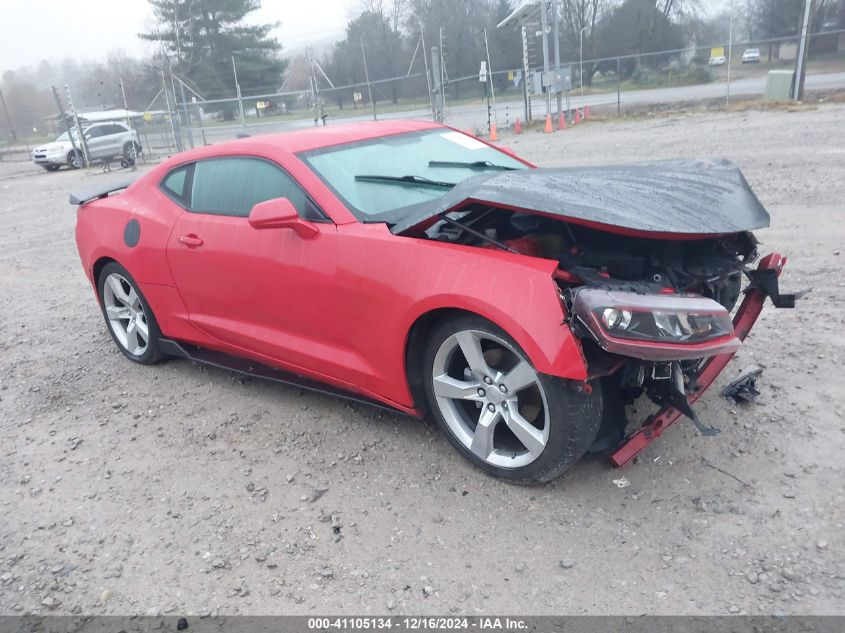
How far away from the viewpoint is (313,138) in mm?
3926

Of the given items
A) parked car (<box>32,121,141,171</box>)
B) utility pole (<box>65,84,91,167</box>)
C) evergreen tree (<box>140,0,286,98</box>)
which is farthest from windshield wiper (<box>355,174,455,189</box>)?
evergreen tree (<box>140,0,286,98</box>)

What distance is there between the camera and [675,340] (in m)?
2.51

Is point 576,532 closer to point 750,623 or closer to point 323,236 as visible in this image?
point 750,623

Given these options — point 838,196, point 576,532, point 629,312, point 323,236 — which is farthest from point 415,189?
point 838,196

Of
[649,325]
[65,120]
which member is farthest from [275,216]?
[65,120]

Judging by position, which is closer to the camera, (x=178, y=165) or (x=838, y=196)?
(x=178, y=165)

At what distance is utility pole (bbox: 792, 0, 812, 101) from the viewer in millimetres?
17484

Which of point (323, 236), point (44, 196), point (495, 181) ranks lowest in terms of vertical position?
point (44, 196)

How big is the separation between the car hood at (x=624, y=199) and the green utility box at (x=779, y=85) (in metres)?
18.6

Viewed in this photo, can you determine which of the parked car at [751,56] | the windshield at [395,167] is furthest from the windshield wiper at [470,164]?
the parked car at [751,56]

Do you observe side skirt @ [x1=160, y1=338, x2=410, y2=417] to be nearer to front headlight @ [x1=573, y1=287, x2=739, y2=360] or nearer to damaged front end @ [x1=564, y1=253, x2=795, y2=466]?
damaged front end @ [x1=564, y1=253, x2=795, y2=466]

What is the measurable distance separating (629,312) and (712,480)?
0.97 metres

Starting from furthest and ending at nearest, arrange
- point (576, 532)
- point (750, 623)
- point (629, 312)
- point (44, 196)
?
point (44, 196) → point (576, 532) → point (629, 312) → point (750, 623)

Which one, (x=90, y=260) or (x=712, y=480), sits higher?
(x=90, y=260)
